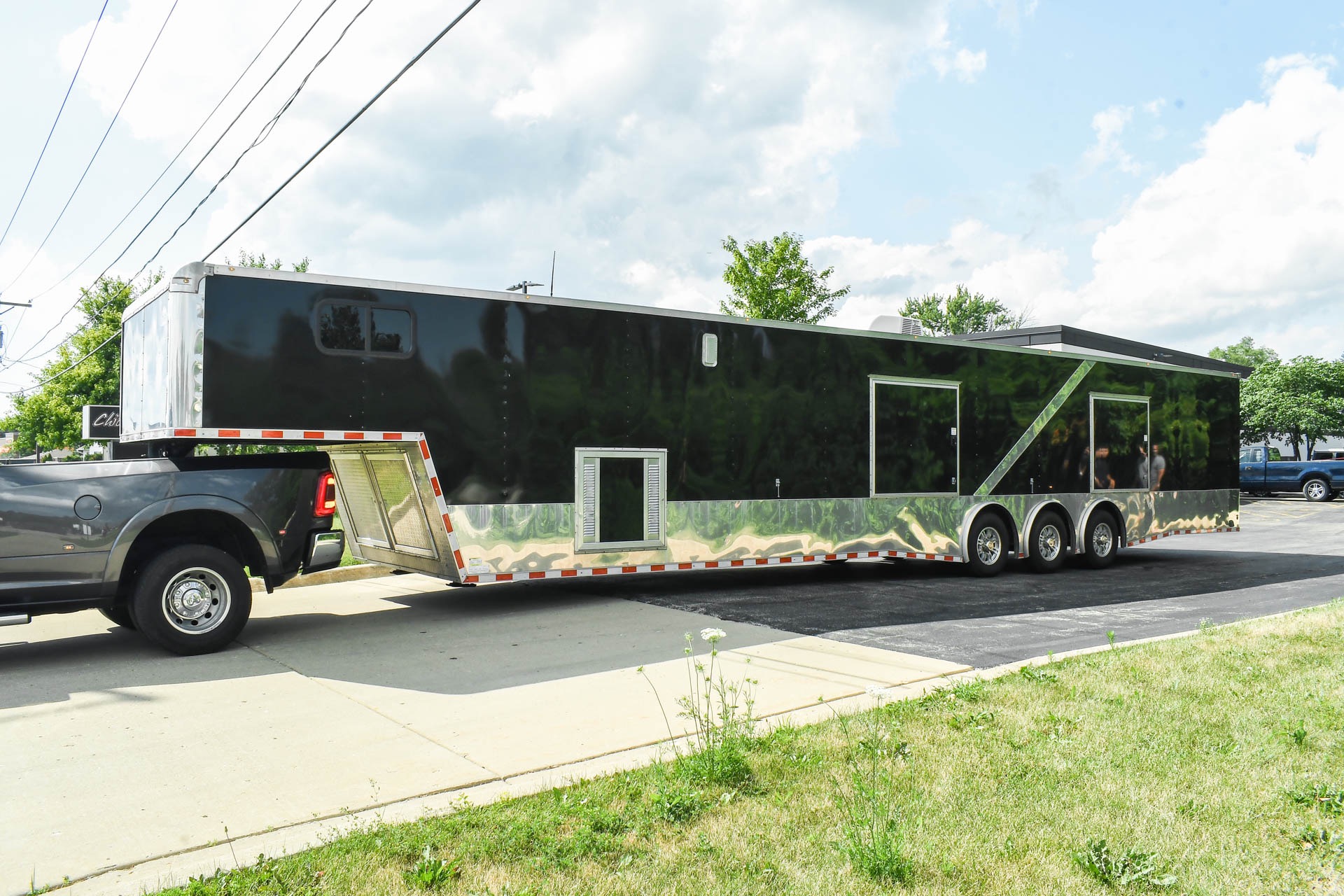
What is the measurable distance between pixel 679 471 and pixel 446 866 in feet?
23.0

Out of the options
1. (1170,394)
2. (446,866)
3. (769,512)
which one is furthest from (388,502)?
(1170,394)

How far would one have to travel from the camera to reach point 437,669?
7285 millimetres

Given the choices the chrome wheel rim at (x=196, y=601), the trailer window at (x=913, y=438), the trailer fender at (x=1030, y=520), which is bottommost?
the chrome wheel rim at (x=196, y=601)

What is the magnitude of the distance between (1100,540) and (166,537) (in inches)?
489

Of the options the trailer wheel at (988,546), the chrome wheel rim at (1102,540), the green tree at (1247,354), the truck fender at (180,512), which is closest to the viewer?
the truck fender at (180,512)

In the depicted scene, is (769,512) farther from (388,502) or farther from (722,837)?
(722,837)

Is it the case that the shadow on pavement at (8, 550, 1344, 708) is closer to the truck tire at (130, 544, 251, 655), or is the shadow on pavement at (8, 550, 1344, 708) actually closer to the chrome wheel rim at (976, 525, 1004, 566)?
the truck tire at (130, 544, 251, 655)

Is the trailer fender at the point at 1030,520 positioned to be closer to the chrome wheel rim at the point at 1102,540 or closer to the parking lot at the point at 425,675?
the parking lot at the point at 425,675

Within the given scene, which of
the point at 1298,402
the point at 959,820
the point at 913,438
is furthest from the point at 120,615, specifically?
the point at 1298,402

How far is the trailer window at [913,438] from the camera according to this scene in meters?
12.0

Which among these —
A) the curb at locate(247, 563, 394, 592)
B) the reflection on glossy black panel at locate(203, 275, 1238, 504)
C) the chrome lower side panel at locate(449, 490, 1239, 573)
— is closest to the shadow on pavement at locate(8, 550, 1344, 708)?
the chrome lower side panel at locate(449, 490, 1239, 573)

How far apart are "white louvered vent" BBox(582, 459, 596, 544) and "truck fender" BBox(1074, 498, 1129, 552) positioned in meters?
7.96

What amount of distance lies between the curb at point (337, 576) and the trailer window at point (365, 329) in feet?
12.1

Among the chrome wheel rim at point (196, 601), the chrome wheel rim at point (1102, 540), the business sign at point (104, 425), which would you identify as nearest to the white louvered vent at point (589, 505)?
the chrome wheel rim at point (196, 601)
